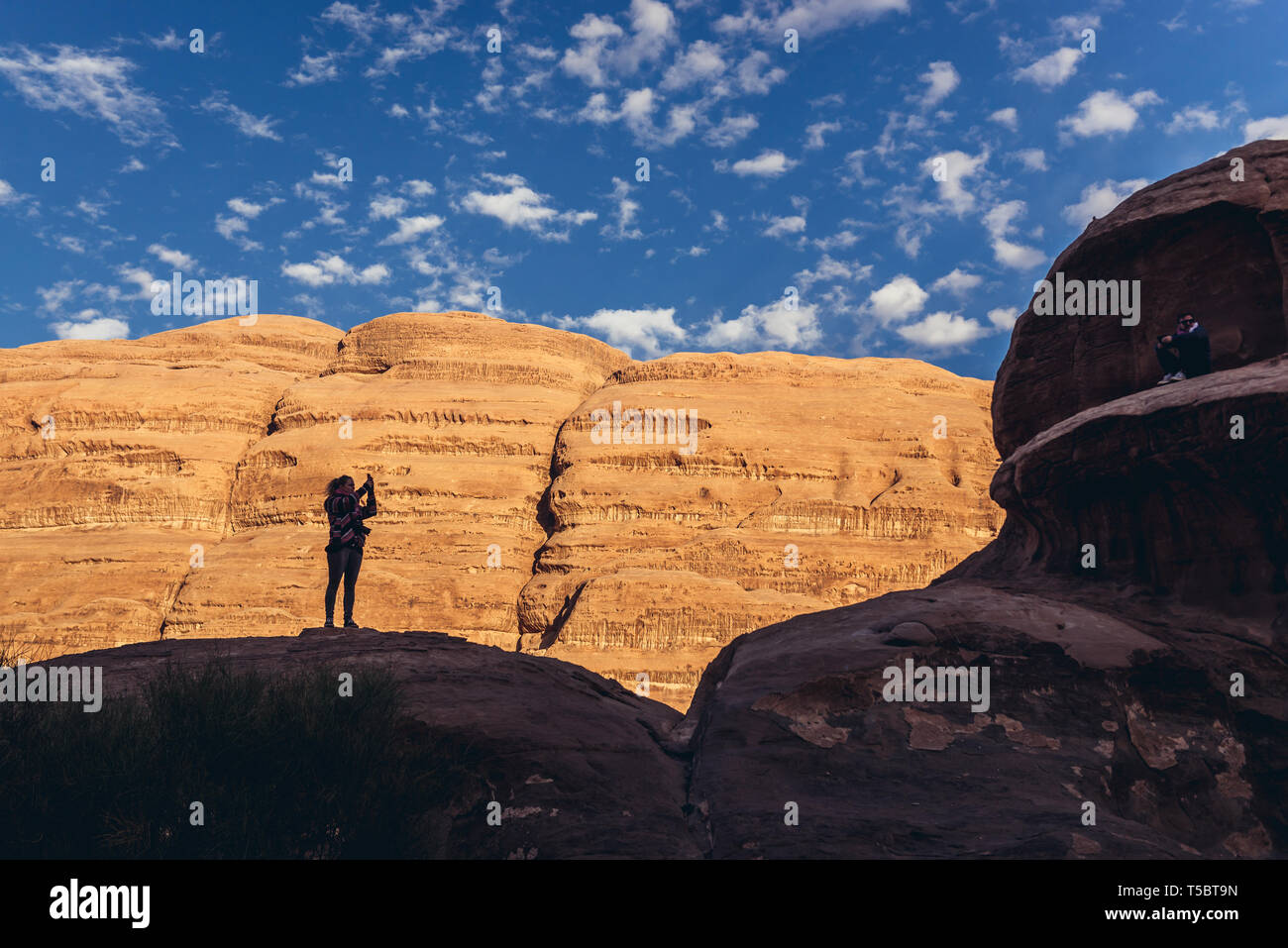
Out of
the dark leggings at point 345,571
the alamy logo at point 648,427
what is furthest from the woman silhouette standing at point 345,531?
the alamy logo at point 648,427

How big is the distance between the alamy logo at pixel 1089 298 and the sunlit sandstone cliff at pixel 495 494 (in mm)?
21922

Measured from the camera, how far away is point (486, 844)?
7.89 m

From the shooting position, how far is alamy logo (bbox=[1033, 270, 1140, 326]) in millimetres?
14891

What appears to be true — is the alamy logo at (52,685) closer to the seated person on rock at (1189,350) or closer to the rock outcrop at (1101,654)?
the rock outcrop at (1101,654)

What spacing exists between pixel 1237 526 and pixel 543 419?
42721mm

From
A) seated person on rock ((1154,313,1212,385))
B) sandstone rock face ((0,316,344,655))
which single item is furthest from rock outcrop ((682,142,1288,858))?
sandstone rock face ((0,316,344,655))

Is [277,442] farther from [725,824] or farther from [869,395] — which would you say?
[725,824]

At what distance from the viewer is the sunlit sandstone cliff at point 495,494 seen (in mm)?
39812
